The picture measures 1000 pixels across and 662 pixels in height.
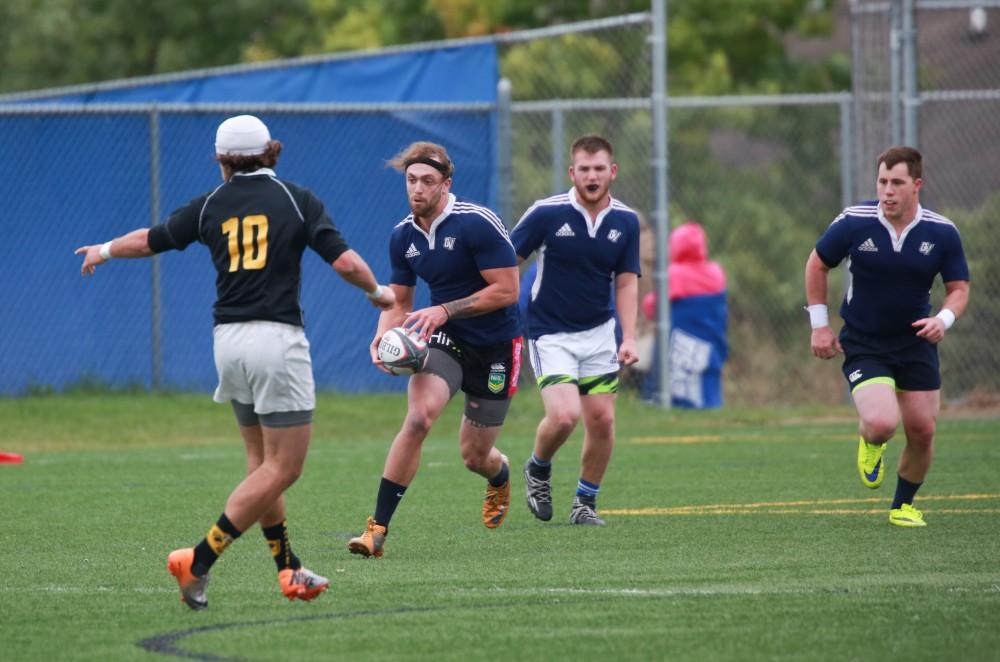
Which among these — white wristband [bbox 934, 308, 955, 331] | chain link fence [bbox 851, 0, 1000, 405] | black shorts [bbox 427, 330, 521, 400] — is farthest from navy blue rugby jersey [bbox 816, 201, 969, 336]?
chain link fence [bbox 851, 0, 1000, 405]

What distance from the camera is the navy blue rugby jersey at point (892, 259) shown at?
965cm

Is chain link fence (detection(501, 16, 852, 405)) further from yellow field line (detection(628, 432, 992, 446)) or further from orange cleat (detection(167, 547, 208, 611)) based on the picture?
orange cleat (detection(167, 547, 208, 611))

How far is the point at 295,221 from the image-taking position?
6992mm

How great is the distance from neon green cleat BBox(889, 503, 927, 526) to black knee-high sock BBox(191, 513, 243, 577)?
4228 millimetres

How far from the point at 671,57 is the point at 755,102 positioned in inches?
369

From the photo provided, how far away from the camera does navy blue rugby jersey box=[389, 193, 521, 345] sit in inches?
354

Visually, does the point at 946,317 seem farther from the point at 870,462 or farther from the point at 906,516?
the point at 906,516

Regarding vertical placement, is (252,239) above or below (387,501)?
above

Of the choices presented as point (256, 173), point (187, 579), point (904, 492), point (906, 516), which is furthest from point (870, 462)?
point (187, 579)

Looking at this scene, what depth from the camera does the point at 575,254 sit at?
396 inches

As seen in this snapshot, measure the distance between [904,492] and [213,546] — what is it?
4487 millimetres

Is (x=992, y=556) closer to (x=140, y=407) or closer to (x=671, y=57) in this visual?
(x=140, y=407)

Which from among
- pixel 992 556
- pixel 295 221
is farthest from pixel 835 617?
pixel 295 221

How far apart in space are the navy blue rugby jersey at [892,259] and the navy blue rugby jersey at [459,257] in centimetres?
200
